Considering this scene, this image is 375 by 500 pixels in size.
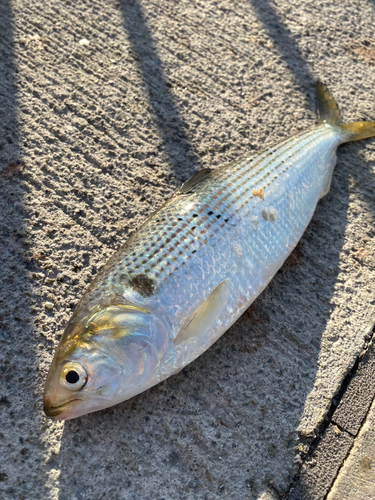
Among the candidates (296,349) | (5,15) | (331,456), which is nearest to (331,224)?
(296,349)

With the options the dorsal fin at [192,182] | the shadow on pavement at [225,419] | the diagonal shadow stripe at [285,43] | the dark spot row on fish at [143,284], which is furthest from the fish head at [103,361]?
Result: the diagonal shadow stripe at [285,43]

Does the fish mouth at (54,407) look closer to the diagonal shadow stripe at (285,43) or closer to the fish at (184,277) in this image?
the fish at (184,277)

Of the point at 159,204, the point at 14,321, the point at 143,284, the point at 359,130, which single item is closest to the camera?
the point at 143,284

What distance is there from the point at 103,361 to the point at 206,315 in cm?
61

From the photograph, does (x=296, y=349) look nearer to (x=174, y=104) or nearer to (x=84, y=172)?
(x=84, y=172)

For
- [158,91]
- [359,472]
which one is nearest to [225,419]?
[359,472]

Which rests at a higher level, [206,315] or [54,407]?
[206,315]

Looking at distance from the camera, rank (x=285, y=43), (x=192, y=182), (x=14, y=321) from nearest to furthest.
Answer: (x=14, y=321) → (x=192, y=182) → (x=285, y=43)

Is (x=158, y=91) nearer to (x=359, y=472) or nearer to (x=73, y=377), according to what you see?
(x=73, y=377)

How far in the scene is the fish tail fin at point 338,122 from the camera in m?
3.51

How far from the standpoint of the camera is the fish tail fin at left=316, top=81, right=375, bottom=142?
11.5 feet

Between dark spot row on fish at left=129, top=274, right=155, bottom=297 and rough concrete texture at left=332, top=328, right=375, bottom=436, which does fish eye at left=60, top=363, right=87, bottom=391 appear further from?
rough concrete texture at left=332, top=328, right=375, bottom=436

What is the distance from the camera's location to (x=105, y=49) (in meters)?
3.75

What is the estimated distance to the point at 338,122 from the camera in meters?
3.55
